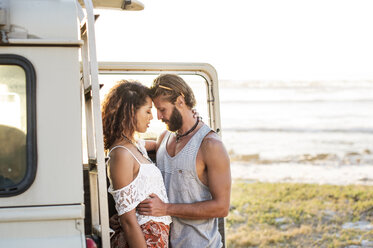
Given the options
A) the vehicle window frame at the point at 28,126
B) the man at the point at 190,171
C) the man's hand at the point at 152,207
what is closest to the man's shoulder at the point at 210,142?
the man at the point at 190,171

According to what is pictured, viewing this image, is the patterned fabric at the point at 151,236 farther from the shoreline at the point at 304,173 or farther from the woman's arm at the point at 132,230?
the shoreline at the point at 304,173

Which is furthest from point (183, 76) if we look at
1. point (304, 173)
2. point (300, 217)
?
point (304, 173)

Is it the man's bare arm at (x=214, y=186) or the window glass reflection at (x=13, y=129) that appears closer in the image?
the window glass reflection at (x=13, y=129)

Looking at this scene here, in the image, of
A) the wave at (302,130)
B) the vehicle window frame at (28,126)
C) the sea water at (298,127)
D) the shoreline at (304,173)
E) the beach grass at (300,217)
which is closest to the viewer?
the vehicle window frame at (28,126)

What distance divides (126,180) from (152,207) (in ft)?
0.78

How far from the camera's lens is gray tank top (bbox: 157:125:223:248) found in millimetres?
3619

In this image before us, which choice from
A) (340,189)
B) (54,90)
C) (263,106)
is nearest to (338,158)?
(340,189)

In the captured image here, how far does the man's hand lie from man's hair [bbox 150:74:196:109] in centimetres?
70

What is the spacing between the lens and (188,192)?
362 cm

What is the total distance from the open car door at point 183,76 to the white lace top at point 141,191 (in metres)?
Result: 0.83

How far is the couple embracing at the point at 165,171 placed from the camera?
3.12 m

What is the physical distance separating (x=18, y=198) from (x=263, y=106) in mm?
30885

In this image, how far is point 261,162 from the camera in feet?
67.8

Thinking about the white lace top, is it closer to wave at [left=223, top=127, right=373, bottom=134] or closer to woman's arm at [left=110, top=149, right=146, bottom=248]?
woman's arm at [left=110, top=149, right=146, bottom=248]
